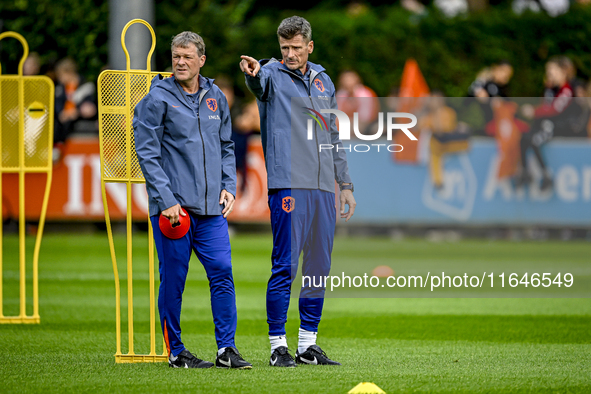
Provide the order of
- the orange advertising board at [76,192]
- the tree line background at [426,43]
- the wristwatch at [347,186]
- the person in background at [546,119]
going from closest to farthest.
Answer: the wristwatch at [347,186] < the person in background at [546,119] < the orange advertising board at [76,192] < the tree line background at [426,43]

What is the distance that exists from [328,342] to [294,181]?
1788 millimetres

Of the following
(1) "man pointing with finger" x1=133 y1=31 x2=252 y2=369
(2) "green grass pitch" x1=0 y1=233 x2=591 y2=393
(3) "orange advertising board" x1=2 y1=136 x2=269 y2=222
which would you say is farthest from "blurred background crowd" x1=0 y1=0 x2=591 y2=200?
(1) "man pointing with finger" x1=133 y1=31 x2=252 y2=369

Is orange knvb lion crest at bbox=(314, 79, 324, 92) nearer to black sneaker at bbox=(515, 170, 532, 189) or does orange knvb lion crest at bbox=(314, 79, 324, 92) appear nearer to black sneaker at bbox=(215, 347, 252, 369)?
black sneaker at bbox=(215, 347, 252, 369)

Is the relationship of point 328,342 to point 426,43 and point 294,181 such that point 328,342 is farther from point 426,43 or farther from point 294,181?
point 426,43

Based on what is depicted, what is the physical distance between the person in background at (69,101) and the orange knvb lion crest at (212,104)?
9.81 metres

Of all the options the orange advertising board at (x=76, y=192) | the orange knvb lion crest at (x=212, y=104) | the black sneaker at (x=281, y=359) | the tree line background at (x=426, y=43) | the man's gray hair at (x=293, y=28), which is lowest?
the black sneaker at (x=281, y=359)

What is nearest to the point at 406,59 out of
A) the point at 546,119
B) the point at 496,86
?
the point at 496,86

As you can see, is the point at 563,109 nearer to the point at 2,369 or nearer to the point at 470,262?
the point at 470,262

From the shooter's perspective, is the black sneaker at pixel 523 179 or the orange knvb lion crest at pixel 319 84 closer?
the orange knvb lion crest at pixel 319 84

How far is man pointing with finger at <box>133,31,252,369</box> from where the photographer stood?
20.4 feet

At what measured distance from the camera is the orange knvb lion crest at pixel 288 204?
6422 mm

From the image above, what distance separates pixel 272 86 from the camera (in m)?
6.46

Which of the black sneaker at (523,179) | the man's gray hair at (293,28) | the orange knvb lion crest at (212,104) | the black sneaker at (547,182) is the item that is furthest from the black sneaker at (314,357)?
the black sneaker at (547,182)

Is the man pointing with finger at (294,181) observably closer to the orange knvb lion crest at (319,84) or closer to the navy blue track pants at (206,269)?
the orange knvb lion crest at (319,84)
